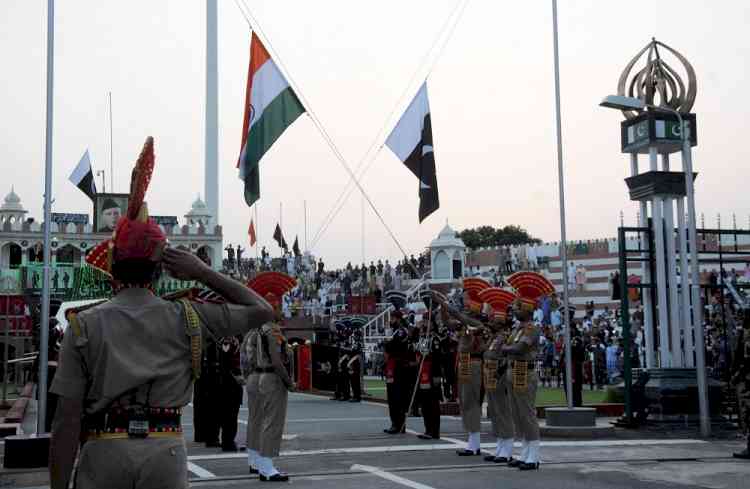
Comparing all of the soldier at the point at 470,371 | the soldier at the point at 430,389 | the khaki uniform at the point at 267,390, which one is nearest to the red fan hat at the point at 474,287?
the soldier at the point at 470,371

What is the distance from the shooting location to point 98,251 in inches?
193

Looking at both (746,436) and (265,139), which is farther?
(265,139)

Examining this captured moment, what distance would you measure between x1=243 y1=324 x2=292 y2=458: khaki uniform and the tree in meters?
91.8

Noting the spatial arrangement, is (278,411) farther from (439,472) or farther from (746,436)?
(746,436)

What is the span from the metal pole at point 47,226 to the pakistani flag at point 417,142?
829cm

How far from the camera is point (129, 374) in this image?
385cm

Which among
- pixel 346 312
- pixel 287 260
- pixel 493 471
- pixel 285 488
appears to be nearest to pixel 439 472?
pixel 493 471

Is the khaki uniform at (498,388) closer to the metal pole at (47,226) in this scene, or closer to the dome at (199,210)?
the metal pole at (47,226)

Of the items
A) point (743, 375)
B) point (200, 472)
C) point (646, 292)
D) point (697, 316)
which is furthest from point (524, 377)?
point (646, 292)

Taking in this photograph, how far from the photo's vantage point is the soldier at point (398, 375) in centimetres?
1529

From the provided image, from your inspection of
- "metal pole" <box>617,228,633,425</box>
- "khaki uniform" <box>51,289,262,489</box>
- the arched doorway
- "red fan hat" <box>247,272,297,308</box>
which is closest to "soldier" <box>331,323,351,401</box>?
"metal pole" <box>617,228,633,425</box>

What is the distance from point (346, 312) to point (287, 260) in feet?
47.2

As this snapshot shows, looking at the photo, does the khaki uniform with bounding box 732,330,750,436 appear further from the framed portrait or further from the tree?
the tree

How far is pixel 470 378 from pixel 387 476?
10.3ft
